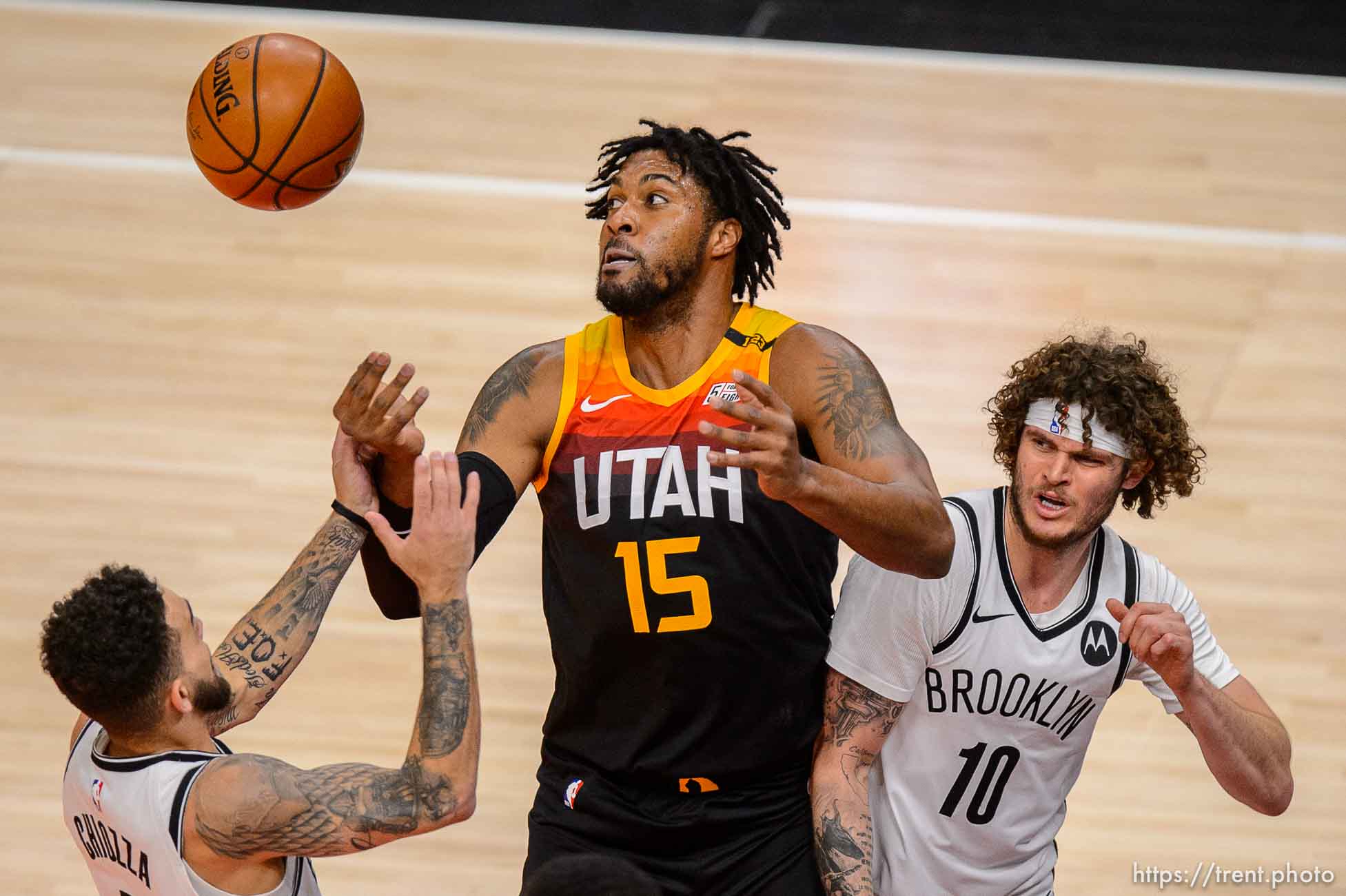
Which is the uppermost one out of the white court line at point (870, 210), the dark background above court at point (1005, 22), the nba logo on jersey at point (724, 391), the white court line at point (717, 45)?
the dark background above court at point (1005, 22)

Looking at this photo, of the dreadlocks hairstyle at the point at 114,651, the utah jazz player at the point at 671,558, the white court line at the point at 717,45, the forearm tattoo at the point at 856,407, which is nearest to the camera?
the dreadlocks hairstyle at the point at 114,651

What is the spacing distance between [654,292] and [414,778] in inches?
56.0

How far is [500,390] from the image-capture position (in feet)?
13.5

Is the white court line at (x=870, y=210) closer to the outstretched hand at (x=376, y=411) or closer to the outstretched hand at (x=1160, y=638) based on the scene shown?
the outstretched hand at (x=376, y=411)

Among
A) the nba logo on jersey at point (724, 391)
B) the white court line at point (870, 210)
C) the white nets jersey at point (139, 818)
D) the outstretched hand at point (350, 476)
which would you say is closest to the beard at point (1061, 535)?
the nba logo on jersey at point (724, 391)

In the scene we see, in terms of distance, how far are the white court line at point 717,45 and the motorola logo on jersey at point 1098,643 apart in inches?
306

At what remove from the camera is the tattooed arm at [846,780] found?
3834 mm

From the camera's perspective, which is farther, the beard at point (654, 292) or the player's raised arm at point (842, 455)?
the beard at point (654, 292)

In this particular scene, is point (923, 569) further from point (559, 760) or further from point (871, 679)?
point (559, 760)

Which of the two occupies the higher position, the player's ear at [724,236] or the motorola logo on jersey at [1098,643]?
the player's ear at [724,236]

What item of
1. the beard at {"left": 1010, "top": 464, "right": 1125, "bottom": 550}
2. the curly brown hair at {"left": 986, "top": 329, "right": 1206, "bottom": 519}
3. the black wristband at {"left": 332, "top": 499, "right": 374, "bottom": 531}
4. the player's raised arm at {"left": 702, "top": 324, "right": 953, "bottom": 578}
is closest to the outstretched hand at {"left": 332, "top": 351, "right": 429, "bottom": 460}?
the black wristband at {"left": 332, "top": 499, "right": 374, "bottom": 531}

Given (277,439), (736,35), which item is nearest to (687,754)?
(277,439)

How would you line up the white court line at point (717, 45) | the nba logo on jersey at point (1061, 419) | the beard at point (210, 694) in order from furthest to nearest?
1. the white court line at point (717, 45)
2. the nba logo on jersey at point (1061, 419)
3. the beard at point (210, 694)

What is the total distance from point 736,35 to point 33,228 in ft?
16.4
